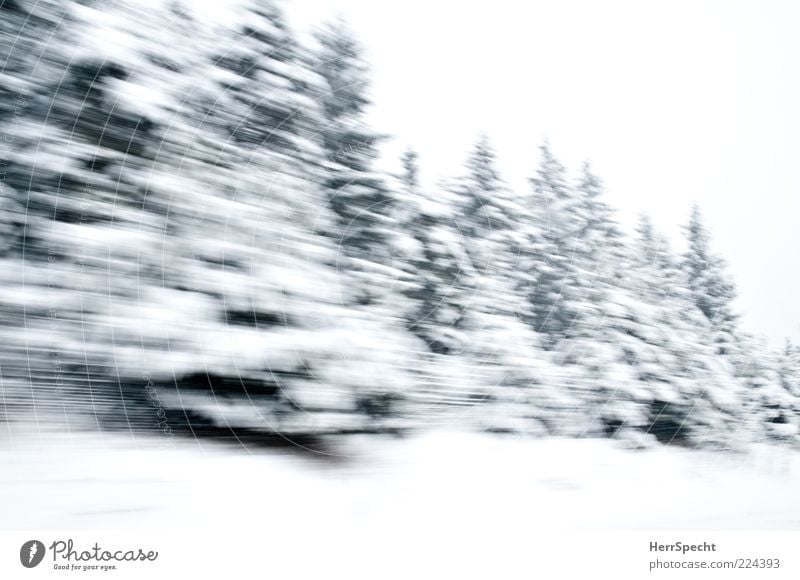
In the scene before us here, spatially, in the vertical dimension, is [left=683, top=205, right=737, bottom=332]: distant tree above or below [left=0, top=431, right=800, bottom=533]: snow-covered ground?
above

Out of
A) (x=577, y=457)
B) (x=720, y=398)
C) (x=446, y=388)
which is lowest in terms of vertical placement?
(x=577, y=457)

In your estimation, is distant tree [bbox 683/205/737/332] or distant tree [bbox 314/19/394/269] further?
distant tree [bbox 683/205/737/332]

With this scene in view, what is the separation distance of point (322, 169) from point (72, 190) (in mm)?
1006

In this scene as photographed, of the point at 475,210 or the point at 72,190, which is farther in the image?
the point at 475,210

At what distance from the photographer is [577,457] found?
8.96ft

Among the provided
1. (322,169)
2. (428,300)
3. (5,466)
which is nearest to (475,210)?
(428,300)

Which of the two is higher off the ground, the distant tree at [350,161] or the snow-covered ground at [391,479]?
the distant tree at [350,161]

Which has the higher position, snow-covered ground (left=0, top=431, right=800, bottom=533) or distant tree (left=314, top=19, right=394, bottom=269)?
distant tree (left=314, top=19, right=394, bottom=269)

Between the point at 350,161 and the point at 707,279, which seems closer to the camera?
the point at 350,161

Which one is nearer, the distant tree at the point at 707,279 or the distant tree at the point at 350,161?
the distant tree at the point at 350,161

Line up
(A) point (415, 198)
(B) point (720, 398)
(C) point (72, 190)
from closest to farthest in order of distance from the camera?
(C) point (72, 190), (A) point (415, 198), (B) point (720, 398)

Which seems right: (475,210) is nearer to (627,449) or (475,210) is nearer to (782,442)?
(627,449)

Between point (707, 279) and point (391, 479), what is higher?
point (707, 279)

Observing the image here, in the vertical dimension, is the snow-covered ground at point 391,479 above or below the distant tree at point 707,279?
below
